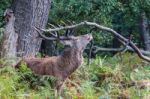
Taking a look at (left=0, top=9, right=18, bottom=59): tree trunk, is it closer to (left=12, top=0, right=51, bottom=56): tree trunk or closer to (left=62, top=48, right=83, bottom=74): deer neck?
(left=12, top=0, right=51, bottom=56): tree trunk

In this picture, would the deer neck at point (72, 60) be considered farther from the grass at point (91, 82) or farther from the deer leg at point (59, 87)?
the grass at point (91, 82)

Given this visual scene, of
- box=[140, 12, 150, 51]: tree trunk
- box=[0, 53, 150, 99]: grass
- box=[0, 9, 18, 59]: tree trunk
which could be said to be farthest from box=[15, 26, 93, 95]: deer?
box=[140, 12, 150, 51]: tree trunk

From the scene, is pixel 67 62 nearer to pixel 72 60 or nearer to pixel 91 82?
pixel 72 60

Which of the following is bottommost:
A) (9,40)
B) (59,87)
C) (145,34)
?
(59,87)

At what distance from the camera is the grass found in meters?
7.77

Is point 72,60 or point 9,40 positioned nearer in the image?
point 72,60

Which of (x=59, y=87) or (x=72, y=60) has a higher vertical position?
(x=72, y=60)

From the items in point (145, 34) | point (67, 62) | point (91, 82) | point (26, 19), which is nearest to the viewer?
point (67, 62)

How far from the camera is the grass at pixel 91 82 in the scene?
7773mm

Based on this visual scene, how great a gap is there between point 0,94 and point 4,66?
4.57ft

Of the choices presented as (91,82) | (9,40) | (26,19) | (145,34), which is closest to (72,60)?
(91,82)

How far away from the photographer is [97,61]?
9922 mm

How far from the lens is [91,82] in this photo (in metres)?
8.67

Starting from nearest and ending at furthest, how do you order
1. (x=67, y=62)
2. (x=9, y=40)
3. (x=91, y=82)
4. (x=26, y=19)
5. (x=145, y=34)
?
(x=67, y=62) → (x=91, y=82) → (x=9, y=40) → (x=26, y=19) → (x=145, y=34)
